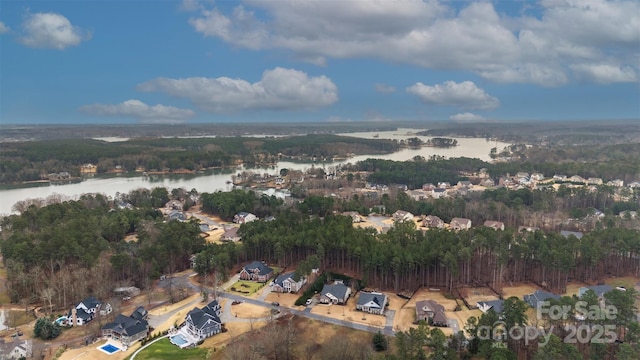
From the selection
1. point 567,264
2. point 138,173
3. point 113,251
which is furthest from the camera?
point 138,173

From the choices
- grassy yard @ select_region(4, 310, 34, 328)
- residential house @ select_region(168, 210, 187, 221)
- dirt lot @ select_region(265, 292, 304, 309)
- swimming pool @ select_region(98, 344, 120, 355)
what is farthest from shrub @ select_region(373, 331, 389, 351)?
residential house @ select_region(168, 210, 187, 221)

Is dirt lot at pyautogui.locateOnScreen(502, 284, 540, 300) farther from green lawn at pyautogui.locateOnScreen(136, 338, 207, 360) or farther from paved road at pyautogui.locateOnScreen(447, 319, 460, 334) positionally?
green lawn at pyautogui.locateOnScreen(136, 338, 207, 360)

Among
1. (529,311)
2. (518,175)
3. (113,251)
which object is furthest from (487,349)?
(518,175)

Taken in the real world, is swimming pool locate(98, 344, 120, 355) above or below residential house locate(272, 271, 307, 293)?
below

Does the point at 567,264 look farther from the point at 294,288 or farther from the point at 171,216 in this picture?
the point at 171,216

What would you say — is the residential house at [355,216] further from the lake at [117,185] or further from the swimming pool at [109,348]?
the lake at [117,185]

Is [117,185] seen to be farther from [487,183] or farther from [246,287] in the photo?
[487,183]
